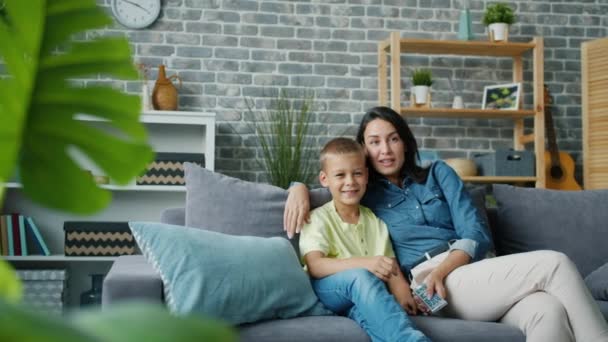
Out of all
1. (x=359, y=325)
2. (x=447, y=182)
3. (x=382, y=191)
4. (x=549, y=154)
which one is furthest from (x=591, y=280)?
(x=549, y=154)

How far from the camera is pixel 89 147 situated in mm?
285

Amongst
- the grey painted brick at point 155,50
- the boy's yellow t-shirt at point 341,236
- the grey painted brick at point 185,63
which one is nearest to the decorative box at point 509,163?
the grey painted brick at point 185,63

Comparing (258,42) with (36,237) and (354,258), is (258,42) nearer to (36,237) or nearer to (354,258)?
(36,237)

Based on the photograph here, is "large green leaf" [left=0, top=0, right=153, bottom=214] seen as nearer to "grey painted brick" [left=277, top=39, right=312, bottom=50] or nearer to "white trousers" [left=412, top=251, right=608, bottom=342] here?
"white trousers" [left=412, top=251, right=608, bottom=342]

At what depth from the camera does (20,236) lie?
4.10m

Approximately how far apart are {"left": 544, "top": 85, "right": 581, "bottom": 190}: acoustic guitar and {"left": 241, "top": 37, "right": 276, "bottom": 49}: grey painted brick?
5.77 ft

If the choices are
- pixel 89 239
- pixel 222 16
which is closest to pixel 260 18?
pixel 222 16

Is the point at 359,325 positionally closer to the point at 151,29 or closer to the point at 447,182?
the point at 447,182

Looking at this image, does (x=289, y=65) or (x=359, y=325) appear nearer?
(x=359, y=325)

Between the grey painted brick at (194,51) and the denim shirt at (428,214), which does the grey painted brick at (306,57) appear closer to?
the grey painted brick at (194,51)

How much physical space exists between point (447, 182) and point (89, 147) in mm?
2409

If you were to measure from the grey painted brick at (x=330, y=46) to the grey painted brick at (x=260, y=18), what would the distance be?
0.29 m

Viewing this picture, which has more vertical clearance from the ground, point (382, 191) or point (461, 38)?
point (461, 38)

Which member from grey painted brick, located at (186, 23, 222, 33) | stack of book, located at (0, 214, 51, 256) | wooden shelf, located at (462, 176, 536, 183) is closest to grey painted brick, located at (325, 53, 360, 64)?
grey painted brick, located at (186, 23, 222, 33)
